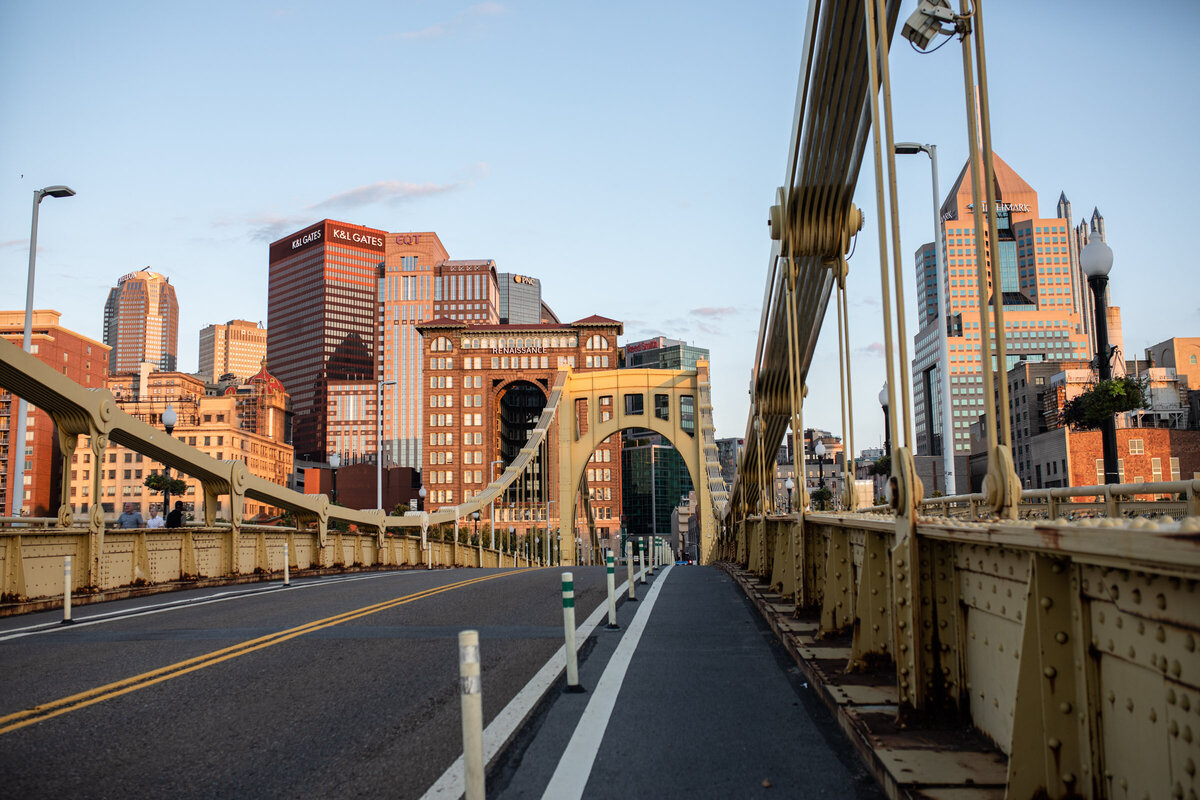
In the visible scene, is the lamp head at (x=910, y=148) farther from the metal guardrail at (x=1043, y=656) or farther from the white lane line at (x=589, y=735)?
the metal guardrail at (x=1043, y=656)

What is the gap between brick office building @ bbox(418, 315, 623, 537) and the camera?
127m

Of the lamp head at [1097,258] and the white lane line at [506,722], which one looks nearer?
the white lane line at [506,722]

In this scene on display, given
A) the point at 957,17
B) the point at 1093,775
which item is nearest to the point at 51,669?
the point at 1093,775

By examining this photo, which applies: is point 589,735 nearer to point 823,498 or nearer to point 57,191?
point 57,191

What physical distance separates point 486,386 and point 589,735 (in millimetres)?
124713

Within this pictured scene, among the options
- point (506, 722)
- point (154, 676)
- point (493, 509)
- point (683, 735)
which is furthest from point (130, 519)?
point (493, 509)

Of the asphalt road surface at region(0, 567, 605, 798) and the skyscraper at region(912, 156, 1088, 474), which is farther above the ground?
the skyscraper at region(912, 156, 1088, 474)

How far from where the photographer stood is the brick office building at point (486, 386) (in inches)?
5010

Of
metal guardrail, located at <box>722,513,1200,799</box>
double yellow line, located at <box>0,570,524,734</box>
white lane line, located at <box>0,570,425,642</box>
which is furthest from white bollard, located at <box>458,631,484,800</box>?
white lane line, located at <box>0,570,425,642</box>

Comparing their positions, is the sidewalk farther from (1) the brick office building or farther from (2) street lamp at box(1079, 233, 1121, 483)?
(1) the brick office building

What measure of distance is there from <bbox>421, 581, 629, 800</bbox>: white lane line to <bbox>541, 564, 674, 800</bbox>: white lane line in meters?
0.40

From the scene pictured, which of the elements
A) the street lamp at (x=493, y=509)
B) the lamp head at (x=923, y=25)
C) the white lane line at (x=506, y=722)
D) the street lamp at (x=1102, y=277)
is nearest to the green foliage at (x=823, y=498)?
the street lamp at (x=493, y=509)

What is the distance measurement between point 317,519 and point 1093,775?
23.5m

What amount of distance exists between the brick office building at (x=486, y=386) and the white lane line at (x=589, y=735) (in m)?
117
